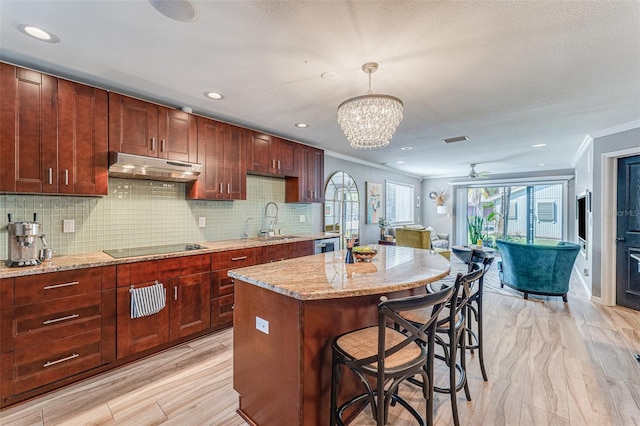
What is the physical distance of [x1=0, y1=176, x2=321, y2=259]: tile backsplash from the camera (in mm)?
2469

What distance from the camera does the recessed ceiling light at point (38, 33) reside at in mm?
1757

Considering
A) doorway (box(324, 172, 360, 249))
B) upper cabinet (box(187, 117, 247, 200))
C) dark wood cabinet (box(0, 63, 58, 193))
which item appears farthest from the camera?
doorway (box(324, 172, 360, 249))

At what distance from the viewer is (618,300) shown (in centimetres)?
393

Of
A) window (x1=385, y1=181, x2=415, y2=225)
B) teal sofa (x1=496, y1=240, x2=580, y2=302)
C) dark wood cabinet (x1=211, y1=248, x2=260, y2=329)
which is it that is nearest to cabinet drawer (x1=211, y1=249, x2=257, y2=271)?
dark wood cabinet (x1=211, y1=248, x2=260, y2=329)

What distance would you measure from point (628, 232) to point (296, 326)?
15.9ft

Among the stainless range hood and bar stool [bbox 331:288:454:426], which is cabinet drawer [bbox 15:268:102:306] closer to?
the stainless range hood

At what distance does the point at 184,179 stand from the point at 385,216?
5.27m

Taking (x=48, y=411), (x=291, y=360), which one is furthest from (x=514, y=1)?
(x=48, y=411)

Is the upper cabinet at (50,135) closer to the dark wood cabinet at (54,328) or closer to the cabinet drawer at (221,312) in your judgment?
the dark wood cabinet at (54,328)

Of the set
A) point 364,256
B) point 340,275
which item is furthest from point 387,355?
point 364,256

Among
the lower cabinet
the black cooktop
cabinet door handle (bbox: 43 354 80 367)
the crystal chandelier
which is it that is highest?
the crystal chandelier

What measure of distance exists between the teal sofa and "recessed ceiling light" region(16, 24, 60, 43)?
5.44 meters

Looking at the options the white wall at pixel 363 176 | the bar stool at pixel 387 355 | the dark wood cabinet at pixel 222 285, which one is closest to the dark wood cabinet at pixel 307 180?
the white wall at pixel 363 176

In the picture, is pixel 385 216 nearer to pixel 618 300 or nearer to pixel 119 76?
pixel 618 300
